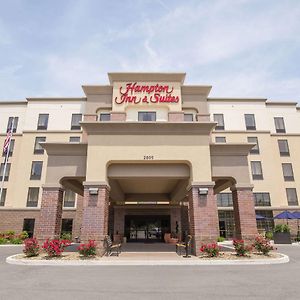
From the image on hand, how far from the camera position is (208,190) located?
15.3m

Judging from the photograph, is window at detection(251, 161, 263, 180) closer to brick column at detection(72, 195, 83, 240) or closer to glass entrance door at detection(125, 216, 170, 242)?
glass entrance door at detection(125, 216, 170, 242)

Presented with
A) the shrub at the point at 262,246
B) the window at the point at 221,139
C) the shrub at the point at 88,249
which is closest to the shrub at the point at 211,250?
the shrub at the point at 262,246

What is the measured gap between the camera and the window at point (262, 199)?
114 feet

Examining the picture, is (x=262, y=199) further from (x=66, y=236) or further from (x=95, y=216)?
(x=95, y=216)

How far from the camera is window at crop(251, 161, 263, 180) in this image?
35.8 meters

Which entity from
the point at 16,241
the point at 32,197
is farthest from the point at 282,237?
the point at 32,197

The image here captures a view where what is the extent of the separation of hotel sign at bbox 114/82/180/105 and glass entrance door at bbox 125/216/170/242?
14.4m

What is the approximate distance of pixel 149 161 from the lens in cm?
1595

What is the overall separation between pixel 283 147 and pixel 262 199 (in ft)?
28.7

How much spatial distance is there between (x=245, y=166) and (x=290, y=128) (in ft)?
89.2

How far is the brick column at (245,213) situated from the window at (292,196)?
24.0m

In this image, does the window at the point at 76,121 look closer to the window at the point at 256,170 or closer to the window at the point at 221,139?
the window at the point at 221,139

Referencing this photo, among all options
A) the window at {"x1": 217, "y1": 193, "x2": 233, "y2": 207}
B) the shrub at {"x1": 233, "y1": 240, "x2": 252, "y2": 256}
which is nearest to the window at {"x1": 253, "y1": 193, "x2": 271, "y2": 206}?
the window at {"x1": 217, "y1": 193, "x2": 233, "y2": 207}
